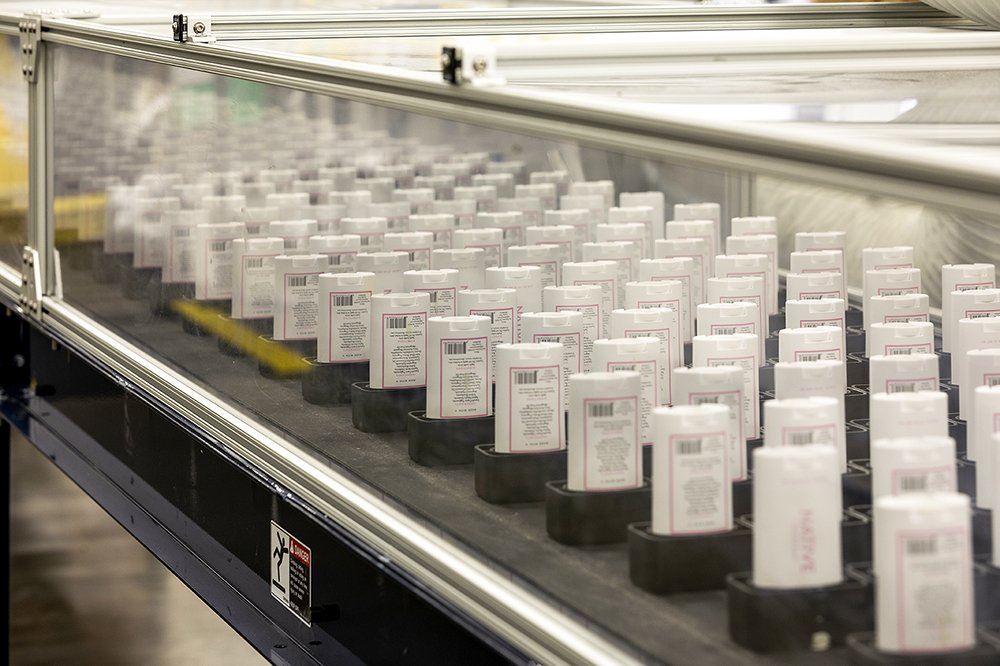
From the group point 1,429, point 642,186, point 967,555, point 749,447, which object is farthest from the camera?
point 1,429

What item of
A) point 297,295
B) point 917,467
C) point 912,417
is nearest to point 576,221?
point 297,295

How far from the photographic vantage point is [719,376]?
4.24 ft

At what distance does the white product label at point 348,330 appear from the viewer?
1756 mm

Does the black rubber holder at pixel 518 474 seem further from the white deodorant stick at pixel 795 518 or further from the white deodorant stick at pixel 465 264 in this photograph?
the white deodorant stick at pixel 465 264

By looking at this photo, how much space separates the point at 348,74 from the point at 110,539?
10.6 feet

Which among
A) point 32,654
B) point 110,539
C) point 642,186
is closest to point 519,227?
point 642,186

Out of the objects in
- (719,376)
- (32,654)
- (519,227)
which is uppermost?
(519,227)

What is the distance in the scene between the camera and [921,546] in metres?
0.95

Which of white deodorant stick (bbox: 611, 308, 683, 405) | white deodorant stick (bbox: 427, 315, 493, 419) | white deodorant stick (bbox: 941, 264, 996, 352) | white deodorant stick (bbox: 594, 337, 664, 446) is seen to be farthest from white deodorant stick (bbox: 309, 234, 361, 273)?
white deodorant stick (bbox: 941, 264, 996, 352)

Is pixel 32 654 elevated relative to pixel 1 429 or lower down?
lower down

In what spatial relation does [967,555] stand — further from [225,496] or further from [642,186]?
[642,186]

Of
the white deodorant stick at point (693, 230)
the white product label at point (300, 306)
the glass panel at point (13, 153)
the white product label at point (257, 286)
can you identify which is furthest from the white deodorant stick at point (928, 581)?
the glass panel at point (13, 153)

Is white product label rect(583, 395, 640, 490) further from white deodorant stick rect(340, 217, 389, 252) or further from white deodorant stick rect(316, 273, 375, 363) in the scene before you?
white deodorant stick rect(340, 217, 389, 252)

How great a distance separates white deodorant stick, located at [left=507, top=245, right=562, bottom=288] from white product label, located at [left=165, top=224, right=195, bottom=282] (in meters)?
0.46
